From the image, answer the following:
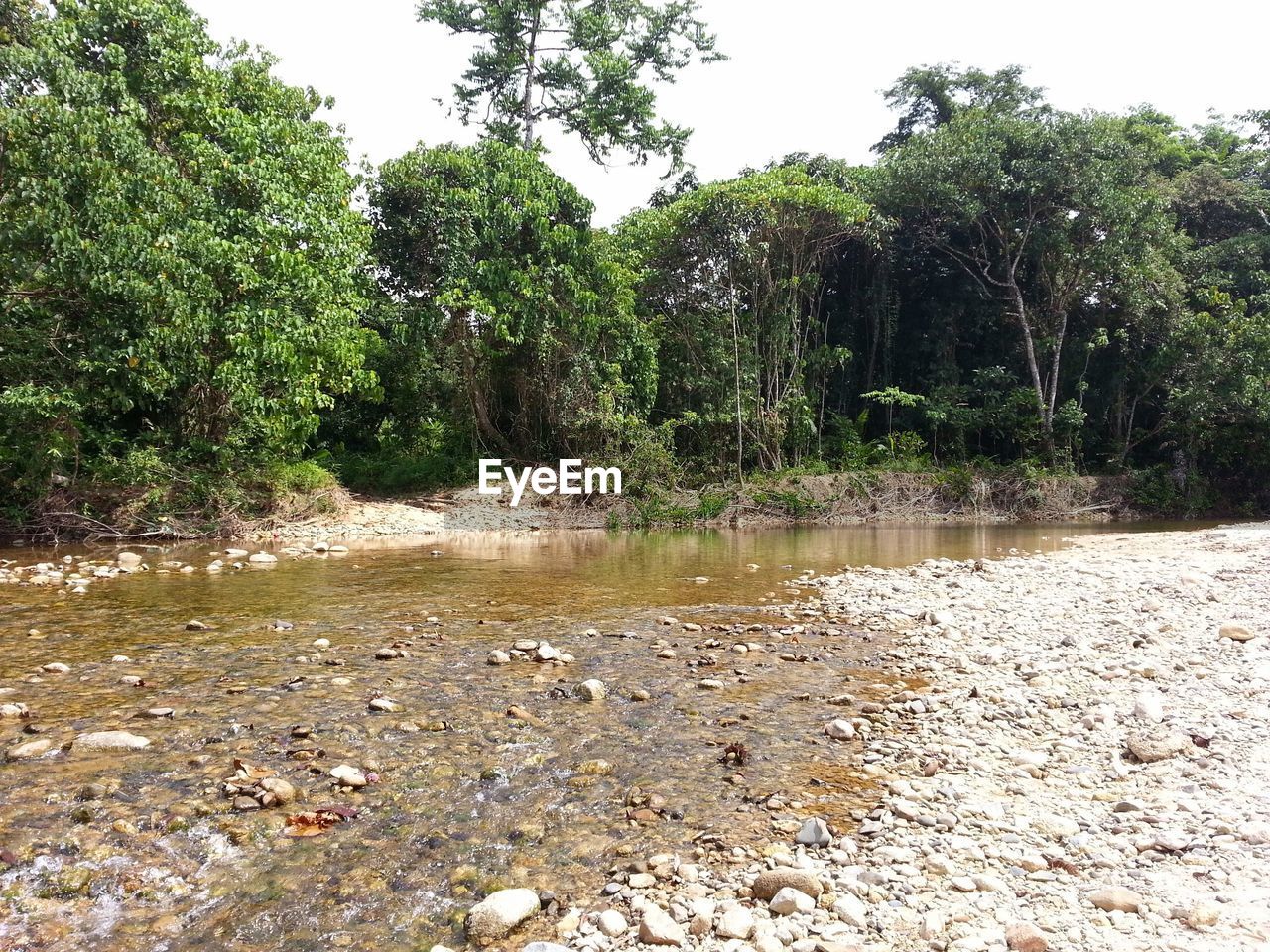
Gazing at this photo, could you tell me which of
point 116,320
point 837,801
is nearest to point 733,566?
point 837,801

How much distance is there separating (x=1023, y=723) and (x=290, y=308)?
13.1 meters

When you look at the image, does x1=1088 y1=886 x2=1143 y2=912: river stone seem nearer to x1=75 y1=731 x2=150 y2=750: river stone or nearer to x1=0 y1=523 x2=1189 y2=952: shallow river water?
x1=0 y1=523 x2=1189 y2=952: shallow river water

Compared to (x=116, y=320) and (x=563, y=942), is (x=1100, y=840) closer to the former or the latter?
(x=563, y=942)

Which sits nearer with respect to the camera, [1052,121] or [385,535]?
[385,535]

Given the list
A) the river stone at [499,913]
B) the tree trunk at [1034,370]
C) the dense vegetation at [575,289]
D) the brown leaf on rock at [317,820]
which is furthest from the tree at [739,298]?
the river stone at [499,913]

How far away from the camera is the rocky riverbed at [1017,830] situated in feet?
7.70

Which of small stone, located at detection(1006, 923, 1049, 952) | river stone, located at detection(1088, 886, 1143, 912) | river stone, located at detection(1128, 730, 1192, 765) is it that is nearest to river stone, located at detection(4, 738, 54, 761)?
small stone, located at detection(1006, 923, 1049, 952)

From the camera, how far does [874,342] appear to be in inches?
998

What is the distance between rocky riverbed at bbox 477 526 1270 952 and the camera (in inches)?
92.4

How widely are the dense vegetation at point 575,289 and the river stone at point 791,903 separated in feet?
40.4

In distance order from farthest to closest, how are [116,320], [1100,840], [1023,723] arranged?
1. [116,320]
2. [1023,723]
3. [1100,840]

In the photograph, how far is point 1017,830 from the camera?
9.77 feet

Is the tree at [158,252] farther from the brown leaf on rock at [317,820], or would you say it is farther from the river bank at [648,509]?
the brown leaf on rock at [317,820]

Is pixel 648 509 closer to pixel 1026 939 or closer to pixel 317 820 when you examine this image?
pixel 317 820
